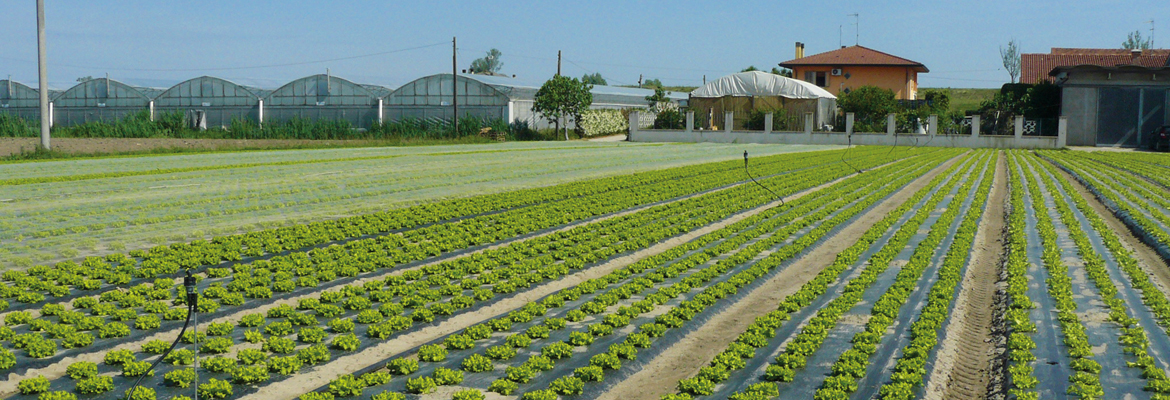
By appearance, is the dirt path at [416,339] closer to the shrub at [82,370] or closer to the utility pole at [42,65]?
the shrub at [82,370]

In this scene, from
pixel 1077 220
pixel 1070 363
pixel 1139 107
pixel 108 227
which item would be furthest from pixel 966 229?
pixel 1139 107

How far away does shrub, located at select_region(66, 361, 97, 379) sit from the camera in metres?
5.54

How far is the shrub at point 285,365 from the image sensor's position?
226 inches

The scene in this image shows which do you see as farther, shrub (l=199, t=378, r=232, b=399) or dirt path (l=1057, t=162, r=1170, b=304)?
dirt path (l=1057, t=162, r=1170, b=304)

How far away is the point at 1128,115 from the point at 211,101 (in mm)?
45668

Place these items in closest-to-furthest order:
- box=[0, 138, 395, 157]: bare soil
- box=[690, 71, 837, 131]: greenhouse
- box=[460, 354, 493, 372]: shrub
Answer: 1. box=[460, 354, 493, 372]: shrub
2. box=[0, 138, 395, 157]: bare soil
3. box=[690, 71, 837, 131]: greenhouse

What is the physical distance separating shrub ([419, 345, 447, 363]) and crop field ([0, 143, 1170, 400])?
0.03 m

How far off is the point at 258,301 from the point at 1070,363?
6.24 m

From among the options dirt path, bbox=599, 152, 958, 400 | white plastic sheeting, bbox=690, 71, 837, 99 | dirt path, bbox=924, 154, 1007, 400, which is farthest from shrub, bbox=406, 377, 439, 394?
white plastic sheeting, bbox=690, 71, 837, 99

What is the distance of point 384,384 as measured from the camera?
558cm

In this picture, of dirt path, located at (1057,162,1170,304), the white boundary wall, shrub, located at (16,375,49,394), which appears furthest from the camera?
the white boundary wall

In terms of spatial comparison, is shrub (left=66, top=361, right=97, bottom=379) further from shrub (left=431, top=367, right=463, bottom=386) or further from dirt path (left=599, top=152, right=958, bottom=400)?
dirt path (left=599, top=152, right=958, bottom=400)

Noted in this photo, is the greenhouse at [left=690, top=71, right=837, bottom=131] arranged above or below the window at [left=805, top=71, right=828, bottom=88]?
below

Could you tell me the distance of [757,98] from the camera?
49594 millimetres
